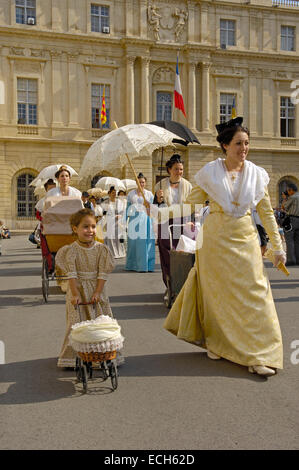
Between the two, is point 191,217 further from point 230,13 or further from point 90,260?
point 230,13

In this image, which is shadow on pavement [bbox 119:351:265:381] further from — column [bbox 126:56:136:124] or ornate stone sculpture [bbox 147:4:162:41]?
ornate stone sculpture [bbox 147:4:162:41]

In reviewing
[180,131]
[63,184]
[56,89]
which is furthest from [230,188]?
[56,89]

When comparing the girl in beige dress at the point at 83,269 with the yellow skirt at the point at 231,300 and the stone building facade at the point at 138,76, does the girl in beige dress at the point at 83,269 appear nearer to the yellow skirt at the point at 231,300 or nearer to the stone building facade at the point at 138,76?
the yellow skirt at the point at 231,300

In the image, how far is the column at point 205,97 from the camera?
36656 millimetres

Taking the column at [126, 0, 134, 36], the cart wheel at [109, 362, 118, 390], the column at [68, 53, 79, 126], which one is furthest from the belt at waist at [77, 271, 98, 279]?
the column at [126, 0, 134, 36]

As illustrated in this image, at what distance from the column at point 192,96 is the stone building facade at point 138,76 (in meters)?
0.06

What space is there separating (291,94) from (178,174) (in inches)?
1320

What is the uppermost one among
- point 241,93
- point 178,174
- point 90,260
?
point 241,93

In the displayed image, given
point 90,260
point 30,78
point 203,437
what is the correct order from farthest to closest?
point 30,78 < point 90,260 < point 203,437

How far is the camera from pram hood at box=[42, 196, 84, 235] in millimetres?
8555

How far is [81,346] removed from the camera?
4.27m

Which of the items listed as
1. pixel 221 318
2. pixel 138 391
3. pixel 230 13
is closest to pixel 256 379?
pixel 221 318

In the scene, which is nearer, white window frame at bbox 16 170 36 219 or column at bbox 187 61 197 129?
white window frame at bbox 16 170 36 219

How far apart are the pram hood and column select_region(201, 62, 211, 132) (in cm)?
2921
